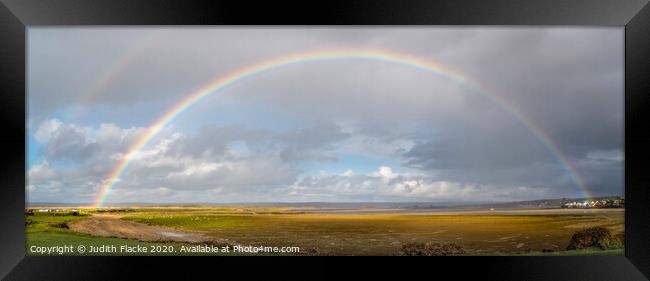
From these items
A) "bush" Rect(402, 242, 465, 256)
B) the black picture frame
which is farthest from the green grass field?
the black picture frame

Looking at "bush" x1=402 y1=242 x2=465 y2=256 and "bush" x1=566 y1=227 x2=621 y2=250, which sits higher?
"bush" x1=566 y1=227 x2=621 y2=250

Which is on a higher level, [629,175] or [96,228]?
[629,175]

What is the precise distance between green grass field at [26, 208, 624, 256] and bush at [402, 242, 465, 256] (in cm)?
12

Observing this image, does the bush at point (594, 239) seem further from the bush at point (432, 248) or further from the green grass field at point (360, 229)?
the bush at point (432, 248)

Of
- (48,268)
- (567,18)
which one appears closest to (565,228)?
(567,18)

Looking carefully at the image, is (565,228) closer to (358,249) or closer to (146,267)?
(358,249)

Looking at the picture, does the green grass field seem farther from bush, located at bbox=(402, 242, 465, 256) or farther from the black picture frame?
the black picture frame

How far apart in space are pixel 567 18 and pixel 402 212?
591 cm

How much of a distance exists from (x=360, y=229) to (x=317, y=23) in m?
5.38

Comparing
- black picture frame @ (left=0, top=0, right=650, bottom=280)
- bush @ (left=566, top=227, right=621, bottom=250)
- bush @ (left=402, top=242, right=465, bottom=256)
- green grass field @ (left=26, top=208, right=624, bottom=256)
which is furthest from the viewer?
bush @ (left=402, top=242, right=465, bottom=256)

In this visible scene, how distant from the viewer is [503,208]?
35.0ft

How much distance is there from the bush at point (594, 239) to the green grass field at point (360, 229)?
21 centimetres

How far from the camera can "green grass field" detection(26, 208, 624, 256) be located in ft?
29.7

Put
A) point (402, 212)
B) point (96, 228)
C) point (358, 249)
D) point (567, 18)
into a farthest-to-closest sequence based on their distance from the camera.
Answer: point (402, 212) < point (96, 228) < point (358, 249) < point (567, 18)
